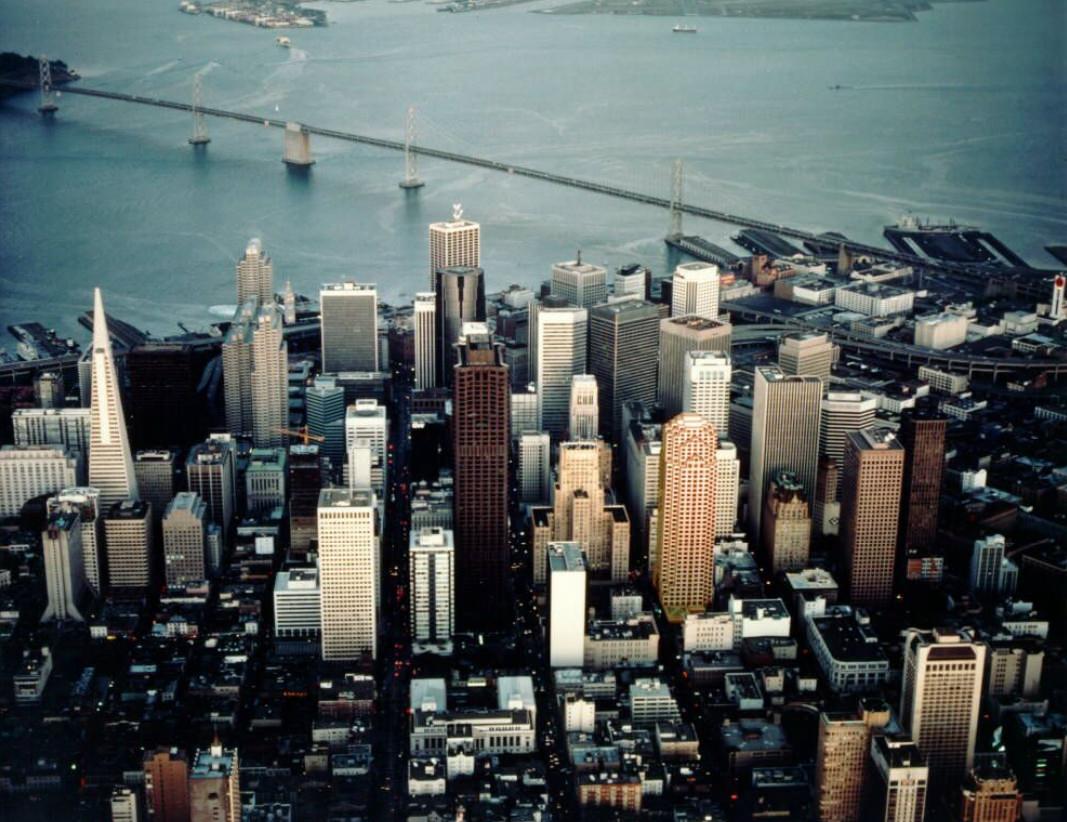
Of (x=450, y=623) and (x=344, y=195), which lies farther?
(x=344, y=195)

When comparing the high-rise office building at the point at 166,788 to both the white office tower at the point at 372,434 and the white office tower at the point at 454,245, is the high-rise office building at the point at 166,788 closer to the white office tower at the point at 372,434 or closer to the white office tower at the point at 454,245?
the white office tower at the point at 372,434

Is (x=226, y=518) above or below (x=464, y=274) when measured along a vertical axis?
below

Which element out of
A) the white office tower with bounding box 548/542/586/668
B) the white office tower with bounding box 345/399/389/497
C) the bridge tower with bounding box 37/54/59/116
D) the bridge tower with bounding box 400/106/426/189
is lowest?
the white office tower with bounding box 548/542/586/668

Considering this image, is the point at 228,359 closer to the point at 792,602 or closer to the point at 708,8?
the point at 792,602

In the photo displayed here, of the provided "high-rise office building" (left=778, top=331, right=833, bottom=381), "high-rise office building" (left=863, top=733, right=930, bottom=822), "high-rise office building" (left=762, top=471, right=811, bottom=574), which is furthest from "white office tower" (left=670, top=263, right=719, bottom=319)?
"high-rise office building" (left=863, top=733, right=930, bottom=822)

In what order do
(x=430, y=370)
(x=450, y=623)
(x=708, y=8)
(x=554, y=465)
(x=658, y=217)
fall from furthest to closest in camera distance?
(x=658, y=217), (x=708, y=8), (x=430, y=370), (x=554, y=465), (x=450, y=623)

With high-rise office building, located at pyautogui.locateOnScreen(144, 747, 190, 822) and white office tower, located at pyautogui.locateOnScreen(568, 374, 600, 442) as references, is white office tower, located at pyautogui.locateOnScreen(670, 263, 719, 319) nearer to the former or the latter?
white office tower, located at pyautogui.locateOnScreen(568, 374, 600, 442)

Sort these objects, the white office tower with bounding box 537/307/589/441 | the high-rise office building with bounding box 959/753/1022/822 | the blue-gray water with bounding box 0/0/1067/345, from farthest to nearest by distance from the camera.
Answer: the blue-gray water with bounding box 0/0/1067/345 < the white office tower with bounding box 537/307/589/441 < the high-rise office building with bounding box 959/753/1022/822

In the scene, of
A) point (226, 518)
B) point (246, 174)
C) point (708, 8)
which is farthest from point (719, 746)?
point (246, 174)
